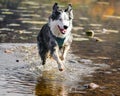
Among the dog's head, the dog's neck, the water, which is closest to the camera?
the water

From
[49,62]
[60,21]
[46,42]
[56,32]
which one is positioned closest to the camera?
[60,21]

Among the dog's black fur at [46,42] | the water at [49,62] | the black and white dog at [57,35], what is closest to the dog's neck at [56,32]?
the black and white dog at [57,35]

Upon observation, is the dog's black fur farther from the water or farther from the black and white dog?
the water

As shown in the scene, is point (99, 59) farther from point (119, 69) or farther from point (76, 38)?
point (76, 38)

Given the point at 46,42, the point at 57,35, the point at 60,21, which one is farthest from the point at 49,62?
the point at 60,21

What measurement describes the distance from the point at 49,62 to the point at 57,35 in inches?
64.8

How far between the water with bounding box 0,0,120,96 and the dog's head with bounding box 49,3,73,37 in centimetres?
114

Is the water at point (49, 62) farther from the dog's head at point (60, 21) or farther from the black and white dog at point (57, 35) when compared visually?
the dog's head at point (60, 21)

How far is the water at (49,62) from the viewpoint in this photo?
10.0 meters

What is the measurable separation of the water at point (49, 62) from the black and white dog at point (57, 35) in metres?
0.50

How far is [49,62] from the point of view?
41.3ft

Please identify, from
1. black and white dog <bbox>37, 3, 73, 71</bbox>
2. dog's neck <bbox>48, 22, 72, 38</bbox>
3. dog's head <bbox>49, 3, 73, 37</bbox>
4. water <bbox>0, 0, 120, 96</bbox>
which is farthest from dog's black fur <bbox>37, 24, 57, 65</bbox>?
water <bbox>0, 0, 120, 96</bbox>

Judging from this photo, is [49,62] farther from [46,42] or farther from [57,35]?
[57,35]

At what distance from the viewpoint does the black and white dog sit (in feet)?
35.3
